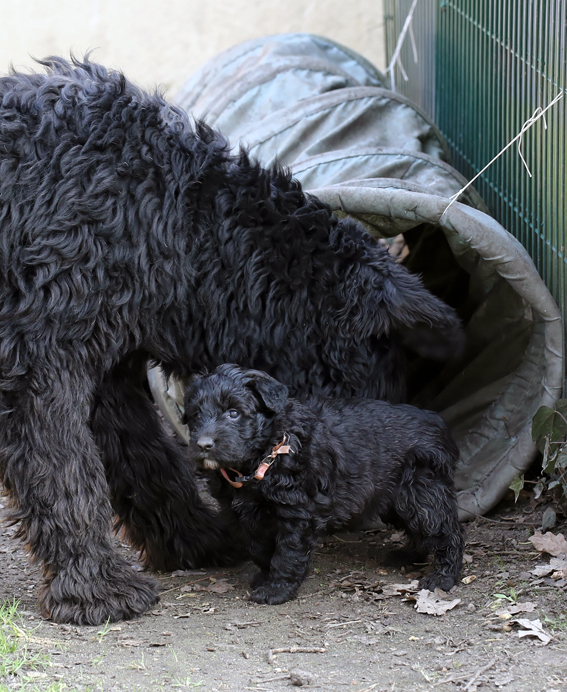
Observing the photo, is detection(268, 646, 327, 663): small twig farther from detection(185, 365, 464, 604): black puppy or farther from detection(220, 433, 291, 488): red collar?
detection(220, 433, 291, 488): red collar

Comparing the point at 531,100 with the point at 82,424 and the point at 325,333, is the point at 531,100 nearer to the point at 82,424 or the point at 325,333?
the point at 325,333

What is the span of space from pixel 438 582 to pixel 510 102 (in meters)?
2.60

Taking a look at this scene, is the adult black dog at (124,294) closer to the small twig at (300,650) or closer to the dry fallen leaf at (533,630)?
the small twig at (300,650)

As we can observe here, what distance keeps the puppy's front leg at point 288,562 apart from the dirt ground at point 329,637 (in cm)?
6

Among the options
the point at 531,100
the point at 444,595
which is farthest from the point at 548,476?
the point at 531,100

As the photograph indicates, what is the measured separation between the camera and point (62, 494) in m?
3.28

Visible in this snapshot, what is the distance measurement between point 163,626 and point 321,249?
5.20 ft

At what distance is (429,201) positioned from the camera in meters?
3.85

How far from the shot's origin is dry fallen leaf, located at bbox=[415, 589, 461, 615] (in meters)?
3.35

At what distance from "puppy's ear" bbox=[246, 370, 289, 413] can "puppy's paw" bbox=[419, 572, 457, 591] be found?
3.13 feet

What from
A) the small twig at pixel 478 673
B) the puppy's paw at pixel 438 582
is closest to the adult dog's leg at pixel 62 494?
the puppy's paw at pixel 438 582

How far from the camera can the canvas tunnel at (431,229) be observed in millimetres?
3891

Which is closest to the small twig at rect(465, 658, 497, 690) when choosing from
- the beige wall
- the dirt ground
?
the dirt ground

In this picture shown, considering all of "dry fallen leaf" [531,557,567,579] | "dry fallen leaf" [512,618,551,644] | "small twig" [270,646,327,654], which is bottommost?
"small twig" [270,646,327,654]
